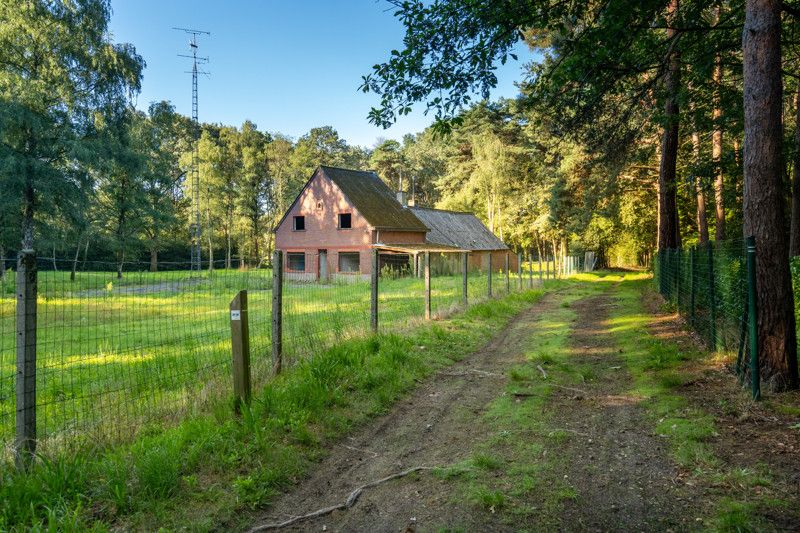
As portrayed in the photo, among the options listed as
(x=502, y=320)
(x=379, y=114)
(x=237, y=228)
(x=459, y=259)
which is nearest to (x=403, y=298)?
(x=502, y=320)

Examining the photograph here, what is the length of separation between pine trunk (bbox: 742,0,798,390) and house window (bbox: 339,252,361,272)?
28880 mm

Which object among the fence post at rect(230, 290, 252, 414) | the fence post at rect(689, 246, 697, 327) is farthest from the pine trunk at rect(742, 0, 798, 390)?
the fence post at rect(230, 290, 252, 414)

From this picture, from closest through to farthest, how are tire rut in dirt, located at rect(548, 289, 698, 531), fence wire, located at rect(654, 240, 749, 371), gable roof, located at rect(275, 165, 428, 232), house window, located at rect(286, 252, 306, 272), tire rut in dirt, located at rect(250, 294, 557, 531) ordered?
1. tire rut in dirt, located at rect(548, 289, 698, 531)
2. tire rut in dirt, located at rect(250, 294, 557, 531)
3. fence wire, located at rect(654, 240, 749, 371)
4. gable roof, located at rect(275, 165, 428, 232)
5. house window, located at rect(286, 252, 306, 272)

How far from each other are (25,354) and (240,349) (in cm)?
188

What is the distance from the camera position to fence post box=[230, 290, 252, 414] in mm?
5278

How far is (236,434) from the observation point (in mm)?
4762

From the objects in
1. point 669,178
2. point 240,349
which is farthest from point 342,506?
point 669,178

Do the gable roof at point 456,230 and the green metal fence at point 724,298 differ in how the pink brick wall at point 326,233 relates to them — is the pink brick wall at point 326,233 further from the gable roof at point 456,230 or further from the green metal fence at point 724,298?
the green metal fence at point 724,298

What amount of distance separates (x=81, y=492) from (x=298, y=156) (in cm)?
5792

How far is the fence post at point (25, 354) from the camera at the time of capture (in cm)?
381

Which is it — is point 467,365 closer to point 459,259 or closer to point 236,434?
point 236,434

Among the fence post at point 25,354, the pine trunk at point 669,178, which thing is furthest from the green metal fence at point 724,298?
the fence post at point 25,354

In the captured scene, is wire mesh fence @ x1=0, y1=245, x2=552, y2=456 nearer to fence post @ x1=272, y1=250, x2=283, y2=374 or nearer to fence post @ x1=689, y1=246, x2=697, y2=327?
fence post @ x1=272, y1=250, x2=283, y2=374

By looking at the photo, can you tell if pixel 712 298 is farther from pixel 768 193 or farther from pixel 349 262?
pixel 349 262
